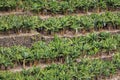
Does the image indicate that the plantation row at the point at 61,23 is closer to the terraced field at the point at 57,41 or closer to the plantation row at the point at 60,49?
the terraced field at the point at 57,41

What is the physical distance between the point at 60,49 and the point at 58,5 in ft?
5.56

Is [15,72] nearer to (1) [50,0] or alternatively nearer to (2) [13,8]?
(2) [13,8]

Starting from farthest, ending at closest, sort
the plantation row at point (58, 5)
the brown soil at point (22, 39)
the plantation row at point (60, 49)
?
1. the plantation row at point (58, 5)
2. the brown soil at point (22, 39)
3. the plantation row at point (60, 49)

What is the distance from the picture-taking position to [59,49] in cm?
Answer: 924

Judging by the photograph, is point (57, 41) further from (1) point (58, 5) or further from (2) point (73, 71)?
(1) point (58, 5)

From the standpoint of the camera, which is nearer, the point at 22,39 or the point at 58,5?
the point at 22,39

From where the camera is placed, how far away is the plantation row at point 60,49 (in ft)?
28.8

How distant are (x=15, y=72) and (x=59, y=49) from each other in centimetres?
128

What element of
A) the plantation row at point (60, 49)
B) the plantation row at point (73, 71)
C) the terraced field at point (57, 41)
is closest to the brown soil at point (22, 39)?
the terraced field at point (57, 41)

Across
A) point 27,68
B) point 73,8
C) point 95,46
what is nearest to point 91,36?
point 95,46

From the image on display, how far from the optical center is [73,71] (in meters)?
8.95

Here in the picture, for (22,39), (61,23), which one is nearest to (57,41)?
(61,23)

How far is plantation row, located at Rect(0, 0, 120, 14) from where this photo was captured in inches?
389

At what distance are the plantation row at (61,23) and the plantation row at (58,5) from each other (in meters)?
0.36
